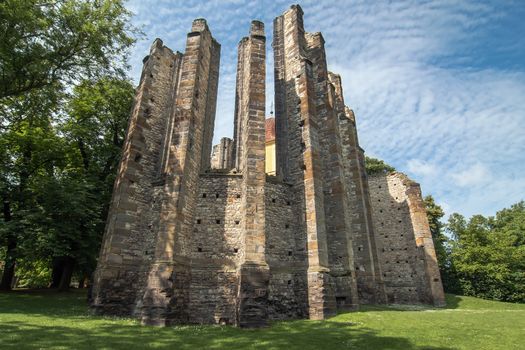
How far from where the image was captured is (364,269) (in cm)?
1417

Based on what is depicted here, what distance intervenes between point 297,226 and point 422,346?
19.3 feet

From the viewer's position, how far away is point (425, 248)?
62.1ft

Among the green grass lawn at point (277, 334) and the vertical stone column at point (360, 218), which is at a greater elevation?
the vertical stone column at point (360, 218)

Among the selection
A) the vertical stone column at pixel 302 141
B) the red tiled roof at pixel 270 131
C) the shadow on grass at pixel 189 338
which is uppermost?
the red tiled roof at pixel 270 131

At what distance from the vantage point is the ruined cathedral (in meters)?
9.88

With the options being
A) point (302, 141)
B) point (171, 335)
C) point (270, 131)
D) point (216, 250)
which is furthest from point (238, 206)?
point (270, 131)

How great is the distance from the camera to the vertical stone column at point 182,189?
9086 millimetres

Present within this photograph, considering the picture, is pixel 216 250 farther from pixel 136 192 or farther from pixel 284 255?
pixel 136 192

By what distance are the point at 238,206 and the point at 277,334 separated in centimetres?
479

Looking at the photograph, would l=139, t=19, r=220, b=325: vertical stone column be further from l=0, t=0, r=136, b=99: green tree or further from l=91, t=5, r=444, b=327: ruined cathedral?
l=0, t=0, r=136, b=99: green tree

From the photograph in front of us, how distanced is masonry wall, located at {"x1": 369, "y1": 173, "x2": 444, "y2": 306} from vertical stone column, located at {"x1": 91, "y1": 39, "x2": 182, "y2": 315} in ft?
47.8

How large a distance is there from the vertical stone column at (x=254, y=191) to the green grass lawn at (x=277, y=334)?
73cm

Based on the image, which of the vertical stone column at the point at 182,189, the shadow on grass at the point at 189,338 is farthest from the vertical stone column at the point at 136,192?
the shadow on grass at the point at 189,338

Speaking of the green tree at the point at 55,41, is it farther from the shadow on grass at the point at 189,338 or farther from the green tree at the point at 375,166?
the green tree at the point at 375,166
